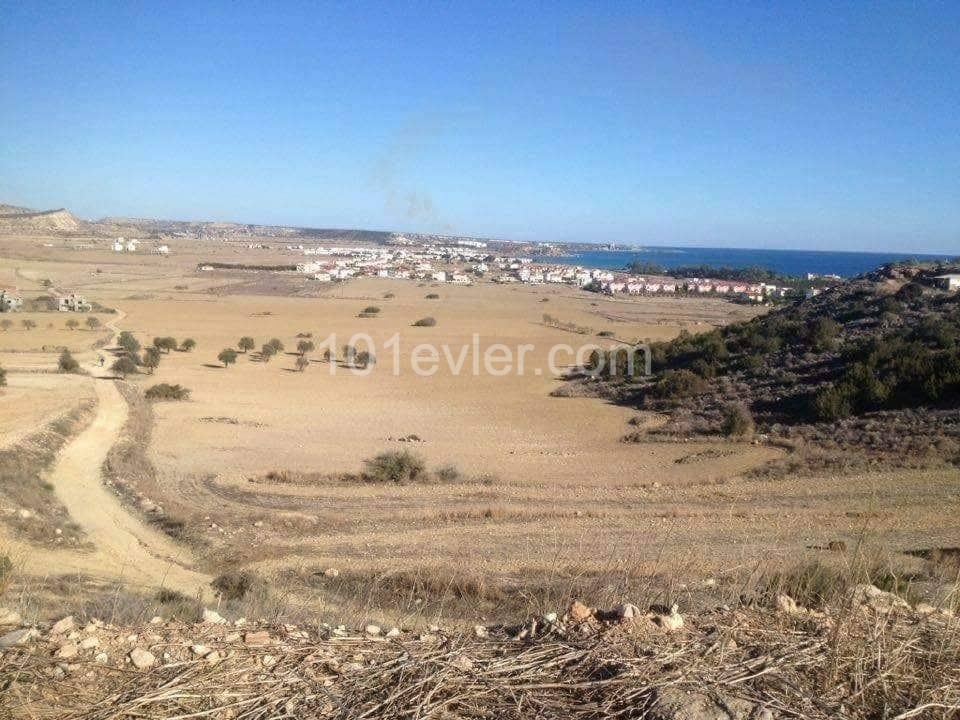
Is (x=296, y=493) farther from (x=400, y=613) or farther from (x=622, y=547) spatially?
(x=400, y=613)

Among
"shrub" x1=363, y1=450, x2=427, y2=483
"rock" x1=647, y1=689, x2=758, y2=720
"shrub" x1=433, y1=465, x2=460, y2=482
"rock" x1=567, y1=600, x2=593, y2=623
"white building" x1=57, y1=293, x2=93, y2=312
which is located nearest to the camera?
"rock" x1=647, y1=689, x2=758, y2=720

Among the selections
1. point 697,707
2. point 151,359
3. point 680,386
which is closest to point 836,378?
point 680,386

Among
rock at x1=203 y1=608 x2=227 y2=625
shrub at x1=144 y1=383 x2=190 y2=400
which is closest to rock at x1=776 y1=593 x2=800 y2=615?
rock at x1=203 y1=608 x2=227 y2=625

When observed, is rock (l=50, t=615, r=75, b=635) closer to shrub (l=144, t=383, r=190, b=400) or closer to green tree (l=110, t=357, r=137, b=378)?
shrub (l=144, t=383, r=190, b=400)

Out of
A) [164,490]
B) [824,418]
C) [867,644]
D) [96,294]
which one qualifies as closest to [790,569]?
[867,644]

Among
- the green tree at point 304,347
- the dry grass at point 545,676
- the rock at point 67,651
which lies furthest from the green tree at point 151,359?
the dry grass at point 545,676

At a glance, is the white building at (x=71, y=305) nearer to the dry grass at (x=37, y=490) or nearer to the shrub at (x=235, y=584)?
the dry grass at (x=37, y=490)

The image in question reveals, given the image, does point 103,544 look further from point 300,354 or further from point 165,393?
point 300,354
